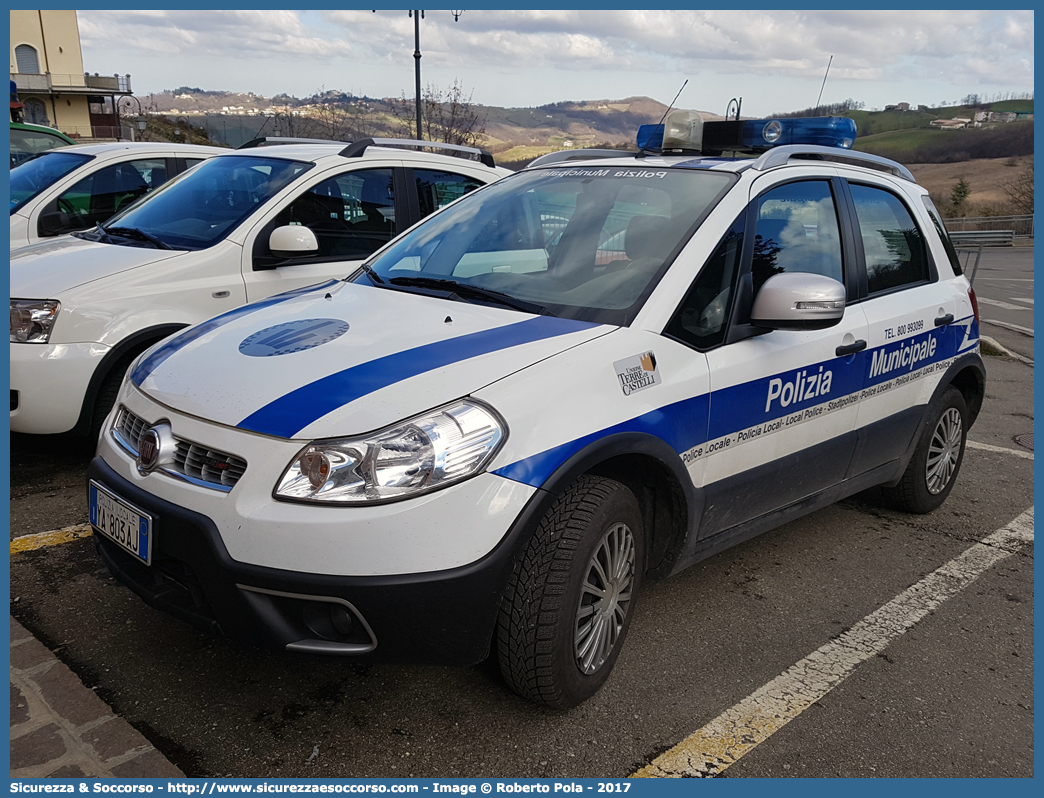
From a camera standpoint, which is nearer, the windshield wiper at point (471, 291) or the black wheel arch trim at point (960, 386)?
the windshield wiper at point (471, 291)

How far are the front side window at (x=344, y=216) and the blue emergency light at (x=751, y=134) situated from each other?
2.09 m

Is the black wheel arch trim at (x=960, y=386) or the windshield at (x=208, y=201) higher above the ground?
the windshield at (x=208, y=201)

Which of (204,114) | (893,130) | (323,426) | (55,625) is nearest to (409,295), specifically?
(323,426)

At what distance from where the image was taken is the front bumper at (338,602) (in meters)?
2.29

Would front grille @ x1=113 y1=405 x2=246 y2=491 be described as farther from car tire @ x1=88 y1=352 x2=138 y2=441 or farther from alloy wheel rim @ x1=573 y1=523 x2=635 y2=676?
car tire @ x1=88 y1=352 x2=138 y2=441

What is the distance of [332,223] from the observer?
17.9ft

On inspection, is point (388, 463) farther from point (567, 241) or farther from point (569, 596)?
point (567, 241)

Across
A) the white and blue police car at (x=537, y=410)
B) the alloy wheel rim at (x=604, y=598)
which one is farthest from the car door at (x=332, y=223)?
the alloy wheel rim at (x=604, y=598)

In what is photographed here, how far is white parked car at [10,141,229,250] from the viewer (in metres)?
6.82

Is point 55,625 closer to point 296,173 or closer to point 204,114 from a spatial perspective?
point 296,173

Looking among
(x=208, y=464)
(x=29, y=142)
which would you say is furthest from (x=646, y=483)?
(x=29, y=142)

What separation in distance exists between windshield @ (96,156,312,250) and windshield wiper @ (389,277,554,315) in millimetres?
2058

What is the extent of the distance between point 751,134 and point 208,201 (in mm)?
3289

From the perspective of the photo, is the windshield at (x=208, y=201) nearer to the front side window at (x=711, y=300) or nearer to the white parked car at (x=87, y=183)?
the white parked car at (x=87, y=183)
